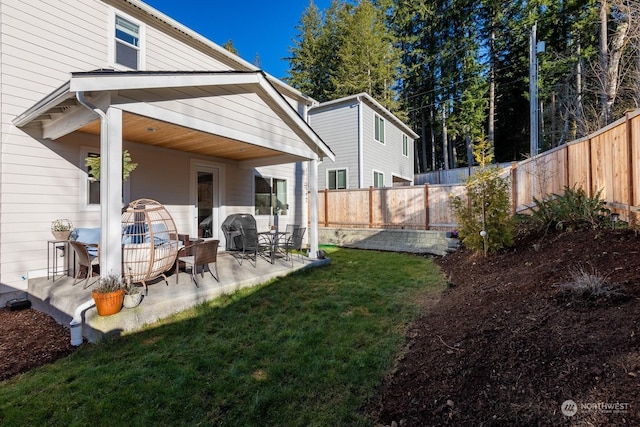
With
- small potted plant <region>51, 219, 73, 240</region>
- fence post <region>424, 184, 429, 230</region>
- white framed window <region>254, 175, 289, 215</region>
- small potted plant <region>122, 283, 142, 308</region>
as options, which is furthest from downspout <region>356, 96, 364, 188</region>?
small potted plant <region>122, 283, 142, 308</region>

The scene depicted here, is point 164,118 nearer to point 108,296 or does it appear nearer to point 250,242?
point 108,296

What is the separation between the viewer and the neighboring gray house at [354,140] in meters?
14.3

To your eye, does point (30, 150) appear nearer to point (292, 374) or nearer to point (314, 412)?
point (292, 374)

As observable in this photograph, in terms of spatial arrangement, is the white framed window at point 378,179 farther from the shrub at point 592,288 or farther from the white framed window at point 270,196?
the shrub at point 592,288

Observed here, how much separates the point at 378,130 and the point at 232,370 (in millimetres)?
14659

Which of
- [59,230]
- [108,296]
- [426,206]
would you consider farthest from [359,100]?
[108,296]

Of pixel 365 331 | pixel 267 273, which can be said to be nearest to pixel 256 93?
pixel 267 273

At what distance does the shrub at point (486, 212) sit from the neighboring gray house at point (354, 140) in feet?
24.1

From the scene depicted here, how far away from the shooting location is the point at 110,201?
3973 millimetres

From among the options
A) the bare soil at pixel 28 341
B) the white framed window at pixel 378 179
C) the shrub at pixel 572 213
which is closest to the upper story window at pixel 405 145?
the white framed window at pixel 378 179

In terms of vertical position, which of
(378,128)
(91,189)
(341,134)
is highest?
(378,128)

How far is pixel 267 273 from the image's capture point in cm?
607

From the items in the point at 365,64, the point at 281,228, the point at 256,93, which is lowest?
the point at 281,228

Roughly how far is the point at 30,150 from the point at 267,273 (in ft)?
14.8
